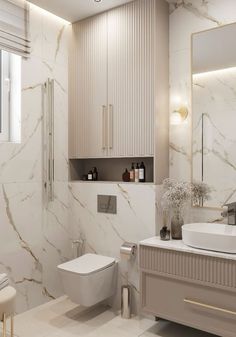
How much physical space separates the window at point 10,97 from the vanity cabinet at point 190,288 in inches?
59.4

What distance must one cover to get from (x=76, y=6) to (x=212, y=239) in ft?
7.45

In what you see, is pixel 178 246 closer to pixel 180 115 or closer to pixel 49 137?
pixel 180 115

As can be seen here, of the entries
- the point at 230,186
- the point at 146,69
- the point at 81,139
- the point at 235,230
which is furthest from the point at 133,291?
the point at 146,69

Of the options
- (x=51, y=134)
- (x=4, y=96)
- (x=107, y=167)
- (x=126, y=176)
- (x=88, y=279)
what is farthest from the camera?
(x=107, y=167)

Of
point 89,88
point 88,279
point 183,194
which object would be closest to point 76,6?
point 89,88

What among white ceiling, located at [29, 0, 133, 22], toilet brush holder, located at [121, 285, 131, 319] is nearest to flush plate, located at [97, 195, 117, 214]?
toilet brush holder, located at [121, 285, 131, 319]

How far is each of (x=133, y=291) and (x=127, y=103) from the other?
1617mm

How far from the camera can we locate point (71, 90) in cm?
324

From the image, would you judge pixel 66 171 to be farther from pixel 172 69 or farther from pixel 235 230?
pixel 235 230

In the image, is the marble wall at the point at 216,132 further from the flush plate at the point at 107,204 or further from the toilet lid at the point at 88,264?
the toilet lid at the point at 88,264

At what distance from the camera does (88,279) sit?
8.14 ft

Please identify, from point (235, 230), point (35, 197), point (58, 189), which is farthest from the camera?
Answer: point (58, 189)

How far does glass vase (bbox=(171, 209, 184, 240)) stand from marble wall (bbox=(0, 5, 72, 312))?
1.14 metres

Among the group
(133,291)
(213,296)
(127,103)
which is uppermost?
(127,103)
